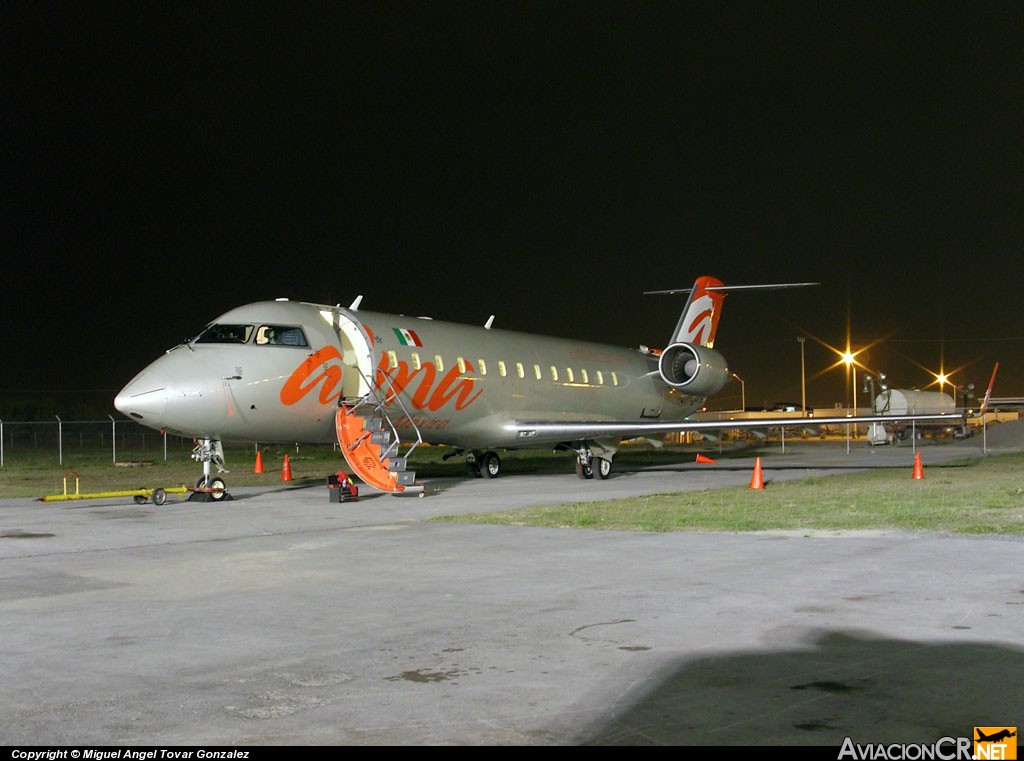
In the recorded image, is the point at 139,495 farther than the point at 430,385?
No

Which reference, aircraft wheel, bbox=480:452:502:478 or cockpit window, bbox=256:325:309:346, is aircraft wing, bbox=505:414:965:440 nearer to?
aircraft wheel, bbox=480:452:502:478

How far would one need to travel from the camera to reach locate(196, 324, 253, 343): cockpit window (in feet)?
63.7

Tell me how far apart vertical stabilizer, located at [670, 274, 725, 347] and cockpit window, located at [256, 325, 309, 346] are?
54.0 ft

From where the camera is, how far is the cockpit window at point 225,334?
1942cm

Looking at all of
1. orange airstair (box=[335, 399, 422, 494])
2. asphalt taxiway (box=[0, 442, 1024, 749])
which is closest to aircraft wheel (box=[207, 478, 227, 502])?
orange airstair (box=[335, 399, 422, 494])

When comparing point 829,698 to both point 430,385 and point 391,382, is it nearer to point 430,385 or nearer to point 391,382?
point 391,382

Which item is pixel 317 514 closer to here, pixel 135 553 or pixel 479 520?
pixel 479 520

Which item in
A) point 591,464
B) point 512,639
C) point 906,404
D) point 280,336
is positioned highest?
point 280,336

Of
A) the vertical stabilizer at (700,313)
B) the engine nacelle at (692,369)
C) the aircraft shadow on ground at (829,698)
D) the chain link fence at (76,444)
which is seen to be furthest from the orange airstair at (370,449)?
the vertical stabilizer at (700,313)

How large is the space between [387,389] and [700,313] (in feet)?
49.5

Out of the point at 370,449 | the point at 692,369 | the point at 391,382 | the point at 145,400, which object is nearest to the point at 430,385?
the point at 391,382

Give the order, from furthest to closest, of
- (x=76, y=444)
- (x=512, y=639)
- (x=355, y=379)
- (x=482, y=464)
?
(x=76, y=444), (x=482, y=464), (x=355, y=379), (x=512, y=639)

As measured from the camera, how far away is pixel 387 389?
21516mm

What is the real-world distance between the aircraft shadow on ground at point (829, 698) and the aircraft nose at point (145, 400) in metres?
13.7
